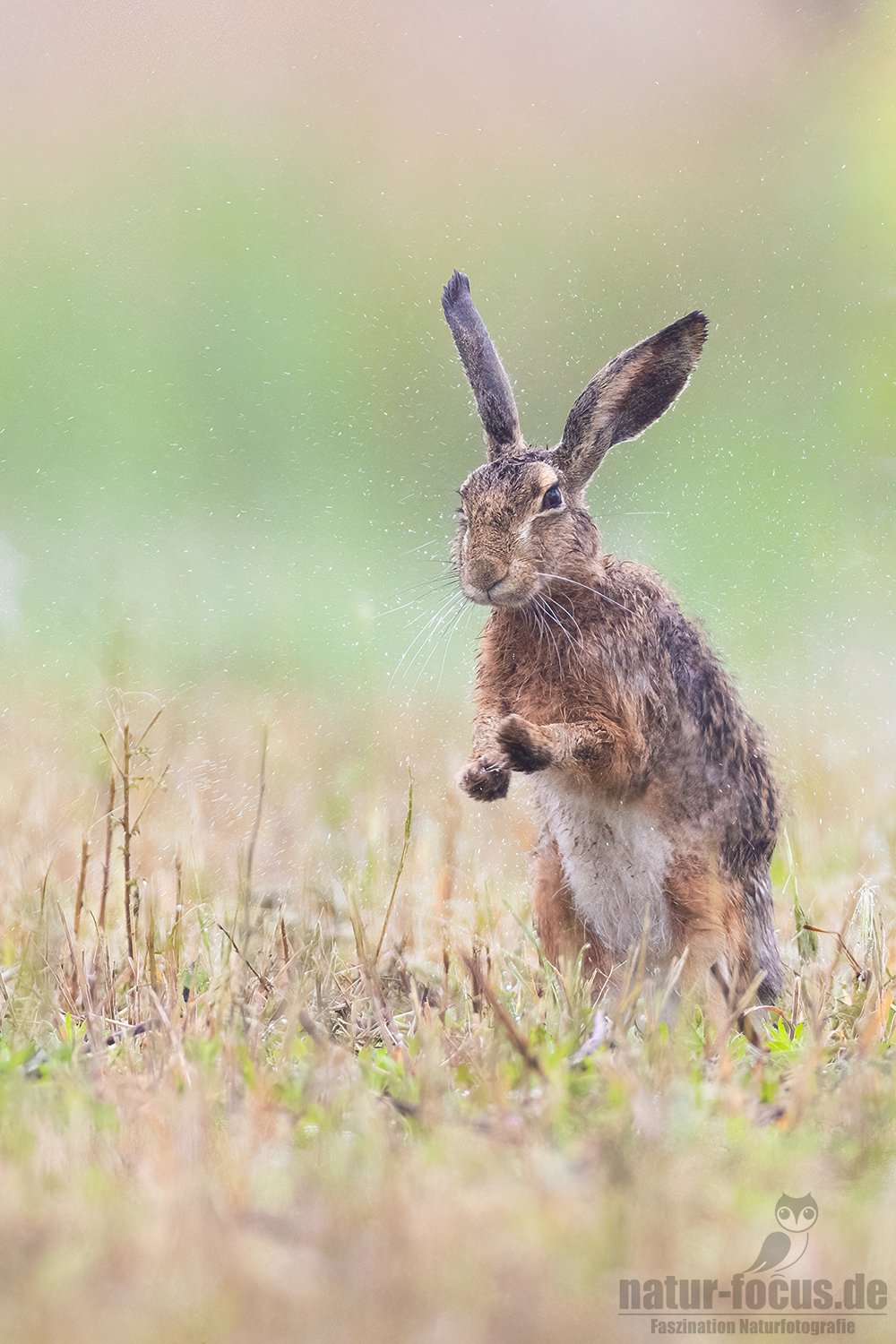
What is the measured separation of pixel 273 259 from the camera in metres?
4.00

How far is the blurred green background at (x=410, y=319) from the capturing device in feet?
11.1

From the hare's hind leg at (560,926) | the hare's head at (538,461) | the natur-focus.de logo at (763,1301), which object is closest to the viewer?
the natur-focus.de logo at (763,1301)

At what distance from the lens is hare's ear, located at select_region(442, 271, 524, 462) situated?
313cm

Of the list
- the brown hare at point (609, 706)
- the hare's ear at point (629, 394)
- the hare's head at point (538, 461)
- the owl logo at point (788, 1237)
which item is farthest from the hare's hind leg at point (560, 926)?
the owl logo at point (788, 1237)

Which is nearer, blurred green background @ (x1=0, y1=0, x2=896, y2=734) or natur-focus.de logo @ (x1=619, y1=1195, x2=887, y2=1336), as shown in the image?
natur-focus.de logo @ (x1=619, y1=1195, x2=887, y2=1336)

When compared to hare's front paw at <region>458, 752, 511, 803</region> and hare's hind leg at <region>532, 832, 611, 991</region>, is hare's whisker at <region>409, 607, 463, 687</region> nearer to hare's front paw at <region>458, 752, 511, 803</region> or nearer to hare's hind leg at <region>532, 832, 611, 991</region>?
→ hare's front paw at <region>458, 752, 511, 803</region>

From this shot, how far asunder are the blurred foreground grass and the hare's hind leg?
0.28ft

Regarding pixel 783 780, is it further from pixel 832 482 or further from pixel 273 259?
pixel 273 259

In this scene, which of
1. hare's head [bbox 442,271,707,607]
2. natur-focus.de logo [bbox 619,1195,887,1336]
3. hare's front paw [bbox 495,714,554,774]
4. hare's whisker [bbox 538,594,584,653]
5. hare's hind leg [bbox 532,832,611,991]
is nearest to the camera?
natur-focus.de logo [bbox 619,1195,887,1336]

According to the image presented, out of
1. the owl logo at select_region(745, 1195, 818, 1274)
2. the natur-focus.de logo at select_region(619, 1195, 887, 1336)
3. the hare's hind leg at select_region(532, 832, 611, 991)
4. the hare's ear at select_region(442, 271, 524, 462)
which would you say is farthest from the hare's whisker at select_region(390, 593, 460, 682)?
the natur-focus.de logo at select_region(619, 1195, 887, 1336)

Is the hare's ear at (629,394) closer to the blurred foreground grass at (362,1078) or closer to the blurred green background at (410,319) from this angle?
the blurred green background at (410,319)

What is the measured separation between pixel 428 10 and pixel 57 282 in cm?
146

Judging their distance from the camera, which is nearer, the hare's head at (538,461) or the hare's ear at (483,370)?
the hare's head at (538,461)

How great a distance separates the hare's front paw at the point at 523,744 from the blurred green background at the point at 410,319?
1.86 feet
